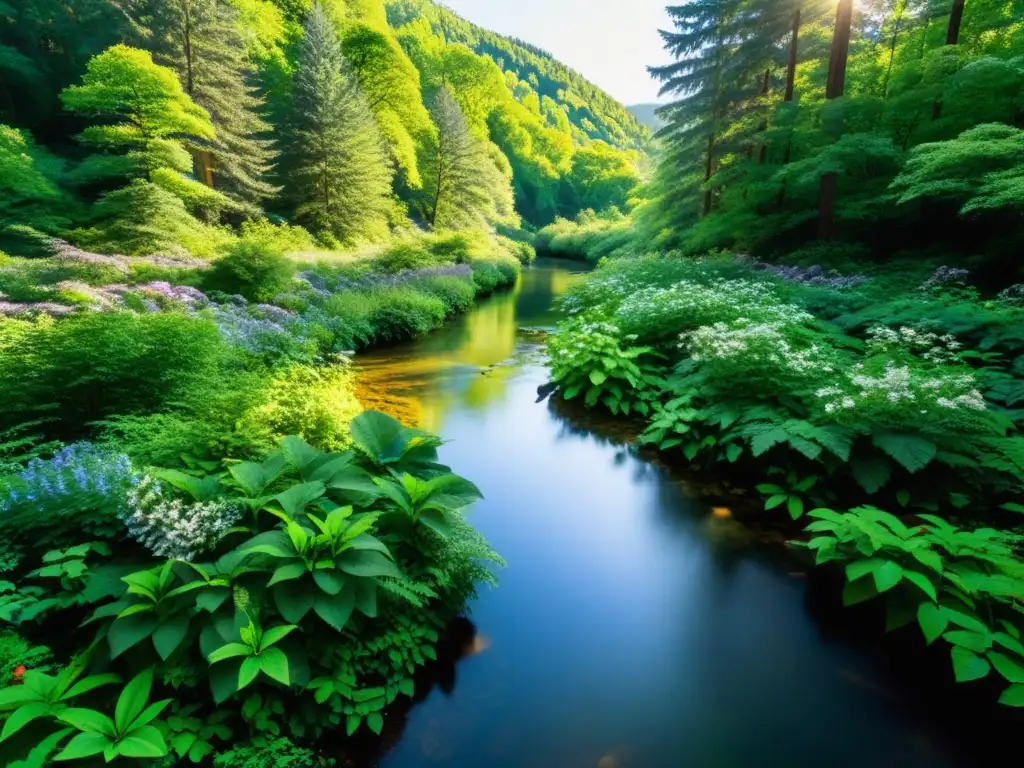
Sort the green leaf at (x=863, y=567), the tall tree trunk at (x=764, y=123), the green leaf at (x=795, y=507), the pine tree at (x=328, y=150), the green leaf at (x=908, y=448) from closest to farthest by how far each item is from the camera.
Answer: the green leaf at (x=863, y=567)
the green leaf at (x=908, y=448)
the green leaf at (x=795, y=507)
the tall tree trunk at (x=764, y=123)
the pine tree at (x=328, y=150)

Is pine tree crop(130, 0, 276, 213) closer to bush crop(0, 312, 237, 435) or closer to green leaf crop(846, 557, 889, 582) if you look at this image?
bush crop(0, 312, 237, 435)

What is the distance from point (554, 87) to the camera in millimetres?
130125

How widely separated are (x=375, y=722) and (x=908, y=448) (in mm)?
4759

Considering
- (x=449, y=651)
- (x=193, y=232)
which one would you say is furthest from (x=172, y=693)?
(x=193, y=232)

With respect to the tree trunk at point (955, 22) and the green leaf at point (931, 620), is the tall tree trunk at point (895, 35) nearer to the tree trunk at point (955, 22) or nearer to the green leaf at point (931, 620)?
the tree trunk at point (955, 22)

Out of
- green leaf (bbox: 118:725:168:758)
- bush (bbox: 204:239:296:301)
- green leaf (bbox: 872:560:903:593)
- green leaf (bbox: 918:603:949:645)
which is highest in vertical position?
bush (bbox: 204:239:296:301)

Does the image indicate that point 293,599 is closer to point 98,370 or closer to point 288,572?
point 288,572

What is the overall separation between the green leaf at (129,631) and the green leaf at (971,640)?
164 inches

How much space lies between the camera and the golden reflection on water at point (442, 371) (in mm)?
8352

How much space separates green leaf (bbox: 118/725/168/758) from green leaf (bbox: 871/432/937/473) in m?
5.35

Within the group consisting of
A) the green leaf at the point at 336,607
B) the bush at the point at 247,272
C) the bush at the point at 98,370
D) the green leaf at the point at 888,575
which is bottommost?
the green leaf at the point at 888,575

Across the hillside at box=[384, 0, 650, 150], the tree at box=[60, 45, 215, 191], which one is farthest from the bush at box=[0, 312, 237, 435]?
the hillside at box=[384, 0, 650, 150]

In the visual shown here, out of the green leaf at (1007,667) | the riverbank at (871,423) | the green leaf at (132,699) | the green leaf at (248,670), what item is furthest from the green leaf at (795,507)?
the green leaf at (132,699)

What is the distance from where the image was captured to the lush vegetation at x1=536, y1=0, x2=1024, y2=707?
3523 millimetres
